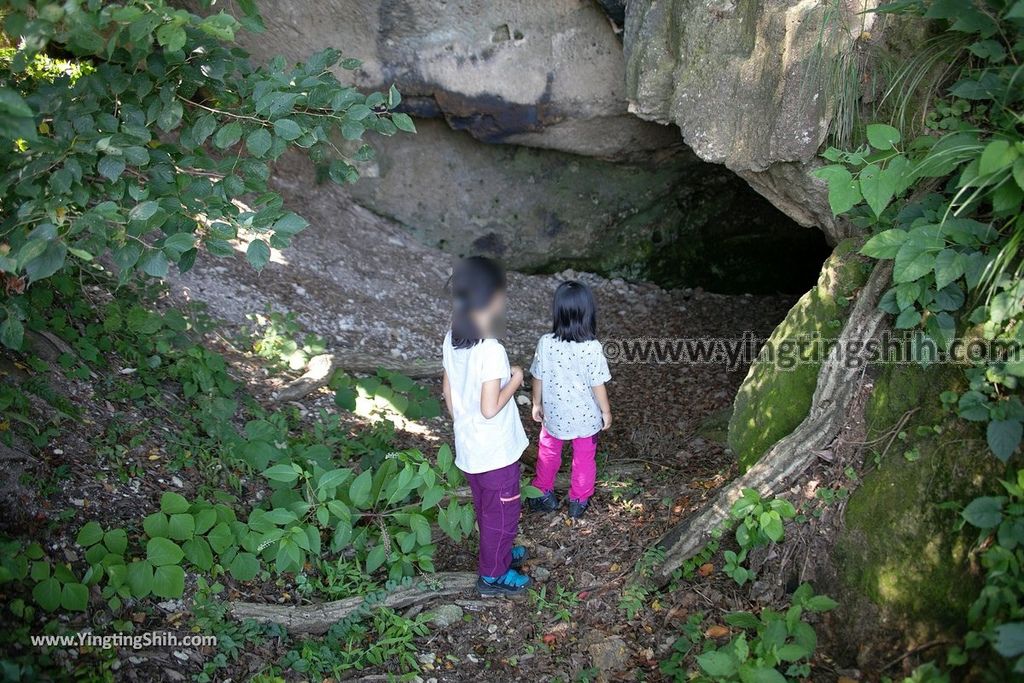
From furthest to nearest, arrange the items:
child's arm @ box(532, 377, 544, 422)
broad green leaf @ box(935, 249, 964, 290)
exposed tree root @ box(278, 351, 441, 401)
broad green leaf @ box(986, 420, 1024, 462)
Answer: exposed tree root @ box(278, 351, 441, 401)
child's arm @ box(532, 377, 544, 422)
broad green leaf @ box(935, 249, 964, 290)
broad green leaf @ box(986, 420, 1024, 462)

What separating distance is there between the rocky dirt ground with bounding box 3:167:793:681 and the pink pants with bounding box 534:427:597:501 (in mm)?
143

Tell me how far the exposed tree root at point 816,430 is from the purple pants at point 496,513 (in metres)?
0.65

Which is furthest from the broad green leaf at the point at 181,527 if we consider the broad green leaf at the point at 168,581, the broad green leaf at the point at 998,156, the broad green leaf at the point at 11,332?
the broad green leaf at the point at 998,156

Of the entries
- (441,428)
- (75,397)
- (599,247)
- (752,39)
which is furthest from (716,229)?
(75,397)

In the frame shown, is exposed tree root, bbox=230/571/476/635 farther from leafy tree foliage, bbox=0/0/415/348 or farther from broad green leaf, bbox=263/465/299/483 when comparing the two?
leafy tree foliage, bbox=0/0/415/348

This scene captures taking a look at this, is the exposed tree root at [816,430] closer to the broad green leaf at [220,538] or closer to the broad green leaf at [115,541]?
the broad green leaf at [220,538]

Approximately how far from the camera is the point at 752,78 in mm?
4055

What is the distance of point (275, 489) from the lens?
133 inches

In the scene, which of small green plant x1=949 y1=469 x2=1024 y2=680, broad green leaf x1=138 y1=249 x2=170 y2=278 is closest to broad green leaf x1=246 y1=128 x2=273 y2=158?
broad green leaf x1=138 y1=249 x2=170 y2=278

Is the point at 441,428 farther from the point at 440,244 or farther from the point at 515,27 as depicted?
the point at 515,27

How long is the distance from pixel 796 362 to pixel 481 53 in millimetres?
3640

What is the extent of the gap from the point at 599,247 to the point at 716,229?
1.18 m

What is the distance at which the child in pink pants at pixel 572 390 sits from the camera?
11.1 feet

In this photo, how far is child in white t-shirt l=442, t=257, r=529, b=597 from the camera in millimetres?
2854
